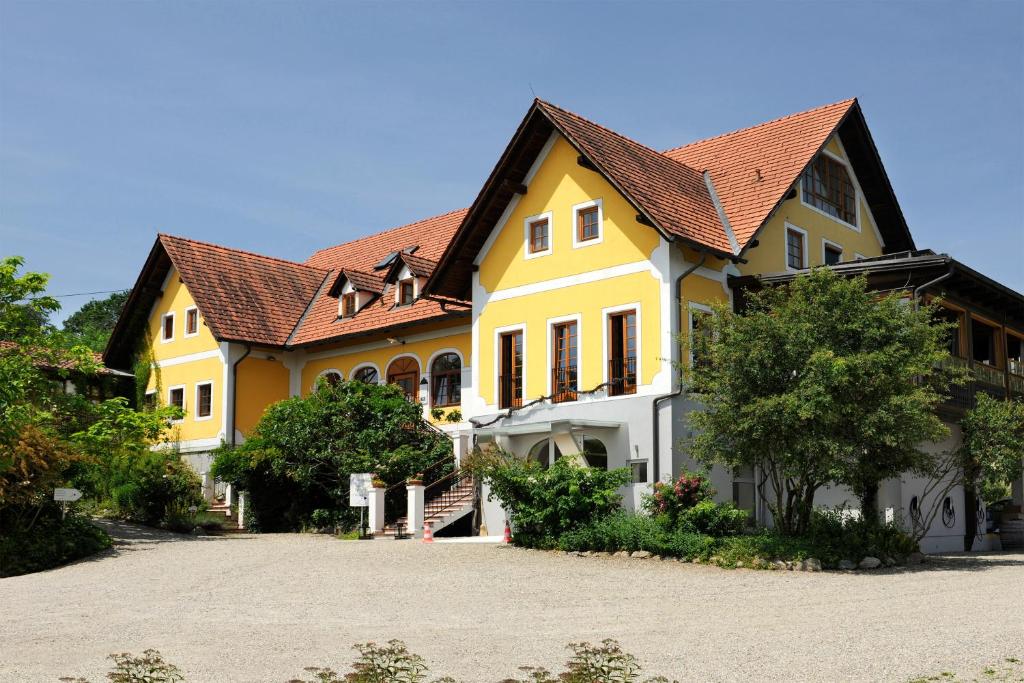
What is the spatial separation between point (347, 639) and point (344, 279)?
74.6ft

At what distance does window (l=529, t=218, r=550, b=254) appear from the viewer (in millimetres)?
26391

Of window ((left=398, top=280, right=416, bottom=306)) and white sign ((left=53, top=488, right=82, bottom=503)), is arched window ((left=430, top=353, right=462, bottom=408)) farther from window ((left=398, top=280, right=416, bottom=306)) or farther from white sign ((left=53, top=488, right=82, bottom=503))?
white sign ((left=53, top=488, right=82, bottom=503))

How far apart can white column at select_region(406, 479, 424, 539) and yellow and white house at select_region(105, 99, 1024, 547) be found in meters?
1.62

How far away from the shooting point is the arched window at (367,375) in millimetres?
32753

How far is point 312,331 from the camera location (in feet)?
113

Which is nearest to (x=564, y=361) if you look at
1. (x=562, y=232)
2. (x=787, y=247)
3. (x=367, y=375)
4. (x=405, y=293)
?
(x=562, y=232)

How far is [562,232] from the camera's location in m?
25.9

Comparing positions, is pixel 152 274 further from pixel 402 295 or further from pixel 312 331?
pixel 402 295

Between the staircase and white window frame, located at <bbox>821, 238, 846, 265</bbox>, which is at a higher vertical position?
white window frame, located at <bbox>821, 238, 846, 265</bbox>

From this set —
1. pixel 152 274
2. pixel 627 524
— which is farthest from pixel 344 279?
pixel 627 524

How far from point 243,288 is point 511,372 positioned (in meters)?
12.6

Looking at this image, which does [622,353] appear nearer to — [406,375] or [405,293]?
[406,375]

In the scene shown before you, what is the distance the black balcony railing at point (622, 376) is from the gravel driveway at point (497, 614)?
14.9 feet

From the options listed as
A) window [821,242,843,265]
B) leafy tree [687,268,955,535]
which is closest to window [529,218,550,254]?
leafy tree [687,268,955,535]
